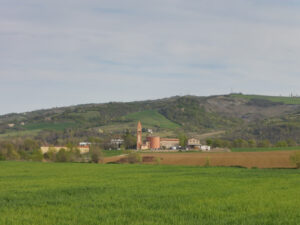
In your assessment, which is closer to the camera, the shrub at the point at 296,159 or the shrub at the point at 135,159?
the shrub at the point at 296,159

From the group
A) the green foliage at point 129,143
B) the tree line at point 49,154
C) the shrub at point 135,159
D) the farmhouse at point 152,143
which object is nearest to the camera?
the shrub at point 135,159

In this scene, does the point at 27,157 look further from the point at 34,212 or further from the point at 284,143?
the point at 34,212

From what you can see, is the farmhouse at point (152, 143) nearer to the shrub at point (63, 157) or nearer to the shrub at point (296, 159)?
the shrub at point (63, 157)

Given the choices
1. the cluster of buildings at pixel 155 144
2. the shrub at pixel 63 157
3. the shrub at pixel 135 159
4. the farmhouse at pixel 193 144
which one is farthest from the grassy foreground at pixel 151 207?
the farmhouse at pixel 193 144

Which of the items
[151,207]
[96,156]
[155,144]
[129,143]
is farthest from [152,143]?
[151,207]

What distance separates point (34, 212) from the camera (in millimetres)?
24281

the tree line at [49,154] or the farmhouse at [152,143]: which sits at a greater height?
the farmhouse at [152,143]

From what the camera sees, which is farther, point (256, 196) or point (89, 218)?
point (256, 196)

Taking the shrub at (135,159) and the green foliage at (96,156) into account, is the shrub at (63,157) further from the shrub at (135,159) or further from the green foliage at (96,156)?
the shrub at (135,159)

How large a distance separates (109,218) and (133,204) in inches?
219

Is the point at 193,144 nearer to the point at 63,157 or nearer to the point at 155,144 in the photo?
the point at 155,144

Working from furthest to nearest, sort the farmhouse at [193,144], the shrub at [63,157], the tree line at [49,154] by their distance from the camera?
the farmhouse at [193,144] → the shrub at [63,157] → the tree line at [49,154]

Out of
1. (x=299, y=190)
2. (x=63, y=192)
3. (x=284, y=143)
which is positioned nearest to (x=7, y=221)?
(x=63, y=192)

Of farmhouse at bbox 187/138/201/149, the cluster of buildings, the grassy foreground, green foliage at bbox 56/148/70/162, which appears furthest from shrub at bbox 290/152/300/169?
farmhouse at bbox 187/138/201/149
